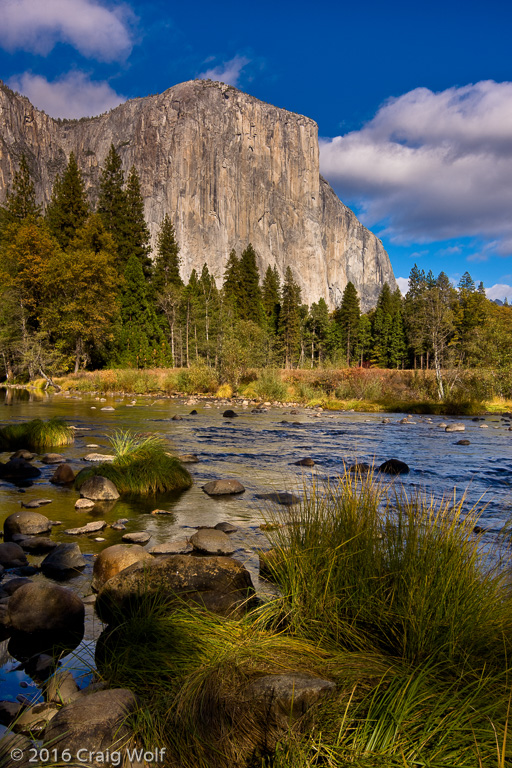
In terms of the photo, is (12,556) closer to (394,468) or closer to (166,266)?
(394,468)

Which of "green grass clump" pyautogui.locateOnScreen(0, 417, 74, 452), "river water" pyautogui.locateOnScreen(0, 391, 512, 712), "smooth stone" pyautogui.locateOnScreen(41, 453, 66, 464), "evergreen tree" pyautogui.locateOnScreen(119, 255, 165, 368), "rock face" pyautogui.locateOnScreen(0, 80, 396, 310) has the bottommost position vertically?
"river water" pyautogui.locateOnScreen(0, 391, 512, 712)

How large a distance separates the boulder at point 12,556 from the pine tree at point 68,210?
159ft

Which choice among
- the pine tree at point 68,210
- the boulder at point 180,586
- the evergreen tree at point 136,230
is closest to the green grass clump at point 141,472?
the boulder at point 180,586

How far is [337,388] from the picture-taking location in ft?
94.1

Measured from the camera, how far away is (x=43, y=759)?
2.02 m

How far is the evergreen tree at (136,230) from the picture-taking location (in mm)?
53094

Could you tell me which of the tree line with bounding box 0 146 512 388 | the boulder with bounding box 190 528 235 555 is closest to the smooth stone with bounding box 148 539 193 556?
the boulder with bounding box 190 528 235 555

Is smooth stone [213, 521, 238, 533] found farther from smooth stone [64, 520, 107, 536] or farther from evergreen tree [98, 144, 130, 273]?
evergreen tree [98, 144, 130, 273]

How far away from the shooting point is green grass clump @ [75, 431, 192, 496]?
25.9 feet

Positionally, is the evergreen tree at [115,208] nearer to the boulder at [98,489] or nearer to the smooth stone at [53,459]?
the smooth stone at [53,459]

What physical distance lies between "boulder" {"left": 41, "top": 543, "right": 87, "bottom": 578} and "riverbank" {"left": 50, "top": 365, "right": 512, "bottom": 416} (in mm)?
20725

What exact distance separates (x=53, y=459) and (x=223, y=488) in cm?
445

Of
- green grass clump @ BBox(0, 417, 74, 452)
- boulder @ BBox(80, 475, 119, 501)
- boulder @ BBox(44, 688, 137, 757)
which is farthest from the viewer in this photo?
green grass clump @ BBox(0, 417, 74, 452)

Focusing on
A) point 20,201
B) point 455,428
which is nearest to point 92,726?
point 455,428
